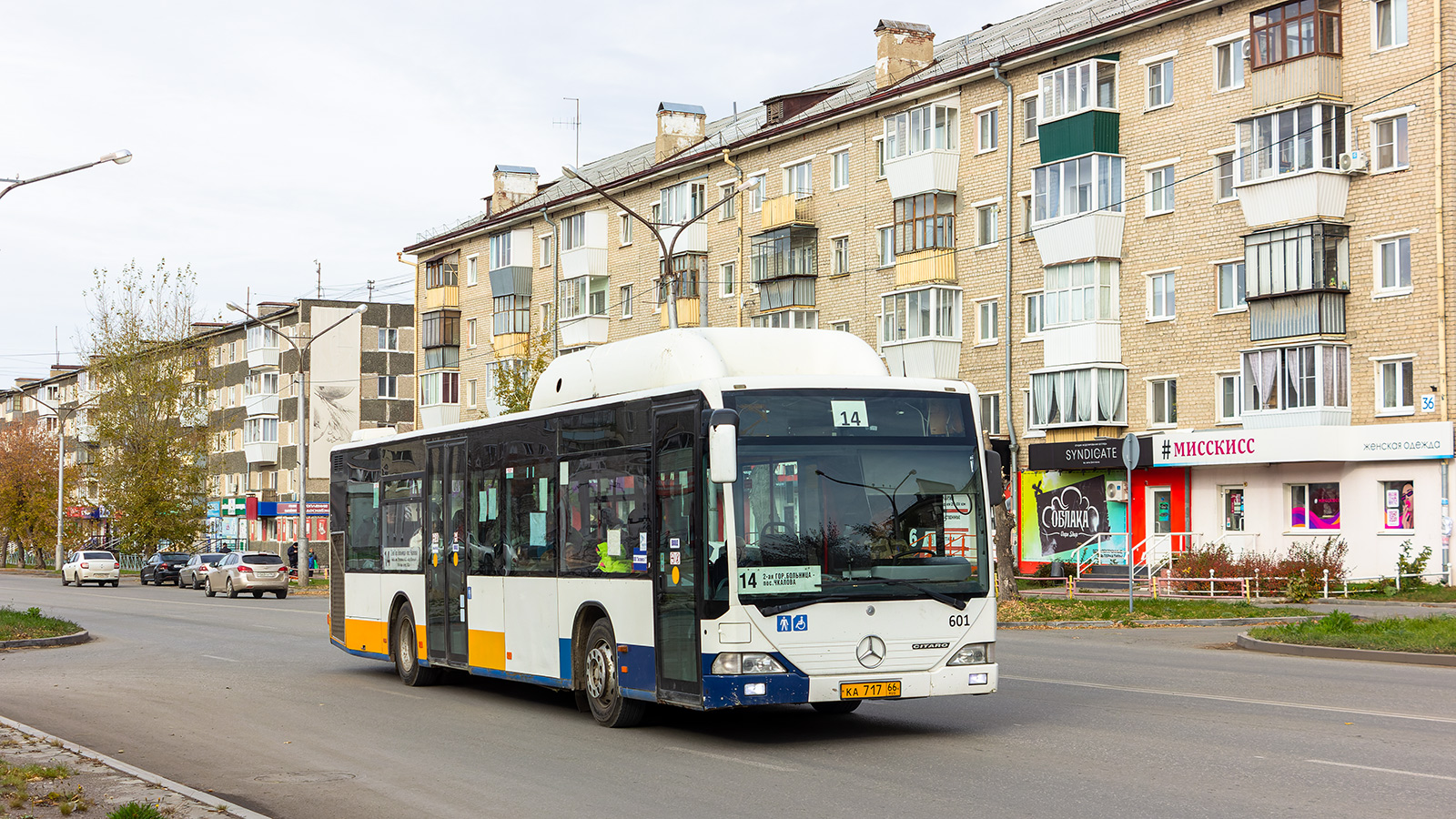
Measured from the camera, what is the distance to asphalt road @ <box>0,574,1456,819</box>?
29.9 ft

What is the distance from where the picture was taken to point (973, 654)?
38.7 feet

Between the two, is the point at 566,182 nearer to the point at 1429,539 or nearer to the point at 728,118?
the point at 728,118

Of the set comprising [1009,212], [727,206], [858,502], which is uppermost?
[727,206]

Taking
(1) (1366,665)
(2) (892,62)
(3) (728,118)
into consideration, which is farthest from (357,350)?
(1) (1366,665)

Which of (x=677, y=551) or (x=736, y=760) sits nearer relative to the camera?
(x=736, y=760)

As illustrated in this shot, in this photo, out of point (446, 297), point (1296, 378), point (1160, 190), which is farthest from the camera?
point (446, 297)

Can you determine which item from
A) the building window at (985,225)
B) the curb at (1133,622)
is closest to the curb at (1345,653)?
the curb at (1133,622)

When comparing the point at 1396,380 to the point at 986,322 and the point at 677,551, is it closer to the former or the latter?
the point at 986,322

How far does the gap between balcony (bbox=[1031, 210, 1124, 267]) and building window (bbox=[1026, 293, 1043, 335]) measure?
6.60 feet

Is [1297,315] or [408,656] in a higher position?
[1297,315]

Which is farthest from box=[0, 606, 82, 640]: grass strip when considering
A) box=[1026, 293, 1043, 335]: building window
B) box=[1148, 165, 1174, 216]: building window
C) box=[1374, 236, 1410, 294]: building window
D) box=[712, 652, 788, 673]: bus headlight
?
box=[1148, 165, 1174, 216]: building window

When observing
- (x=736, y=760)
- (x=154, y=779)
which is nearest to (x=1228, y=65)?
(x=736, y=760)

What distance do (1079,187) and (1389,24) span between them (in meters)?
9.68

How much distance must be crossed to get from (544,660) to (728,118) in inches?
2208
